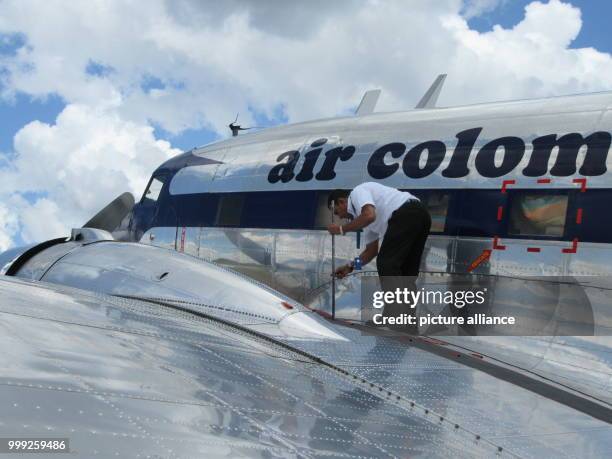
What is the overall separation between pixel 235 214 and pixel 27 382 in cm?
752

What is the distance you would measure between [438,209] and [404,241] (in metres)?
1.10

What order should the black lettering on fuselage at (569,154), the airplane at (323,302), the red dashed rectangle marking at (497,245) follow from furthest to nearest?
the red dashed rectangle marking at (497,245)
the black lettering on fuselage at (569,154)
the airplane at (323,302)

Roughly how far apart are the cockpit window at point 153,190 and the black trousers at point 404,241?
5810mm

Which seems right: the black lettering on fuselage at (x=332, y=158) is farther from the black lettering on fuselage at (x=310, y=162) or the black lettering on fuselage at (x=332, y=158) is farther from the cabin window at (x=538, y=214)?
the cabin window at (x=538, y=214)

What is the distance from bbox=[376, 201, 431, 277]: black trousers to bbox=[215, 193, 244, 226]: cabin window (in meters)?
3.41

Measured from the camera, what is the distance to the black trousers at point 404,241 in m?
6.27

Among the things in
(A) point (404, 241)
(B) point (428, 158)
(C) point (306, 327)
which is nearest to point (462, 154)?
(B) point (428, 158)

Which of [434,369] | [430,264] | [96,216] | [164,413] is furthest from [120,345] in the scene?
[96,216]

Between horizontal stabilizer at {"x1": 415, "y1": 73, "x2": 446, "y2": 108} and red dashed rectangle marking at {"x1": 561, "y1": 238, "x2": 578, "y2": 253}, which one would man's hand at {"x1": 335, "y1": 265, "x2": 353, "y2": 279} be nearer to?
red dashed rectangle marking at {"x1": 561, "y1": 238, "x2": 578, "y2": 253}

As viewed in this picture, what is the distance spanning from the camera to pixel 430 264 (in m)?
7.14

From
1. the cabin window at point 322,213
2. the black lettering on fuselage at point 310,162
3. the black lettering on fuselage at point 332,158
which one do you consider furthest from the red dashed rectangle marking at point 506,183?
the black lettering on fuselage at point 310,162

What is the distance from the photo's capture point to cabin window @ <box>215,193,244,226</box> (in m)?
9.30

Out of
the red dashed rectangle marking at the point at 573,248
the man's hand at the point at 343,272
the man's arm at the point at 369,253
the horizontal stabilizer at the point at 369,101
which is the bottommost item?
the man's hand at the point at 343,272

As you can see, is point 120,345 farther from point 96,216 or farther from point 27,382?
point 96,216
